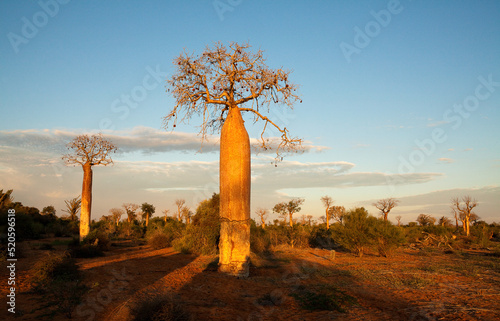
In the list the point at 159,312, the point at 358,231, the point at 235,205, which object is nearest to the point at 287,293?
the point at 235,205

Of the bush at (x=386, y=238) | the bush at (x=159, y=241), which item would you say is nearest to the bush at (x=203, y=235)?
the bush at (x=159, y=241)

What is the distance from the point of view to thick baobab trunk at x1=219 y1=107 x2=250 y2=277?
26.3 ft

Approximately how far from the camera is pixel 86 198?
14.5 m

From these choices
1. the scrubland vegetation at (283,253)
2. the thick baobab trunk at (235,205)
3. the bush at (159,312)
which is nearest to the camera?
the bush at (159,312)

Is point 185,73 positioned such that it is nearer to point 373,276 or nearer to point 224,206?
point 224,206

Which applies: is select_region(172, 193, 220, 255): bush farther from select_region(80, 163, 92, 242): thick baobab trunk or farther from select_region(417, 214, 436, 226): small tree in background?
select_region(417, 214, 436, 226): small tree in background

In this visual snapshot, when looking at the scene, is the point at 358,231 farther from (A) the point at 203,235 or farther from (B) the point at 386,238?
(A) the point at 203,235

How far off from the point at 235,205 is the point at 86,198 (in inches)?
383

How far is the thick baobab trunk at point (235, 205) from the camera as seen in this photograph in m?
8.03

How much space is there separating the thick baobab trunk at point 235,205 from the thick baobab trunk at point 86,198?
29.5ft

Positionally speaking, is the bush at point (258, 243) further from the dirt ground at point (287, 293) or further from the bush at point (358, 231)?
the dirt ground at point (287, 293)

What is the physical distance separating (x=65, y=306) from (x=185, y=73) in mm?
6195

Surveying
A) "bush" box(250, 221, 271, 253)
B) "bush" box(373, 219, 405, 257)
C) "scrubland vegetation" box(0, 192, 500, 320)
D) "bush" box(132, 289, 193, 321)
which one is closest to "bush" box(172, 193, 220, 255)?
"scrubland vegetation" box(0, 192, 500, 320)

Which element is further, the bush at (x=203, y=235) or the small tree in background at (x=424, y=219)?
the small tree in background at (x=424, y=219)
